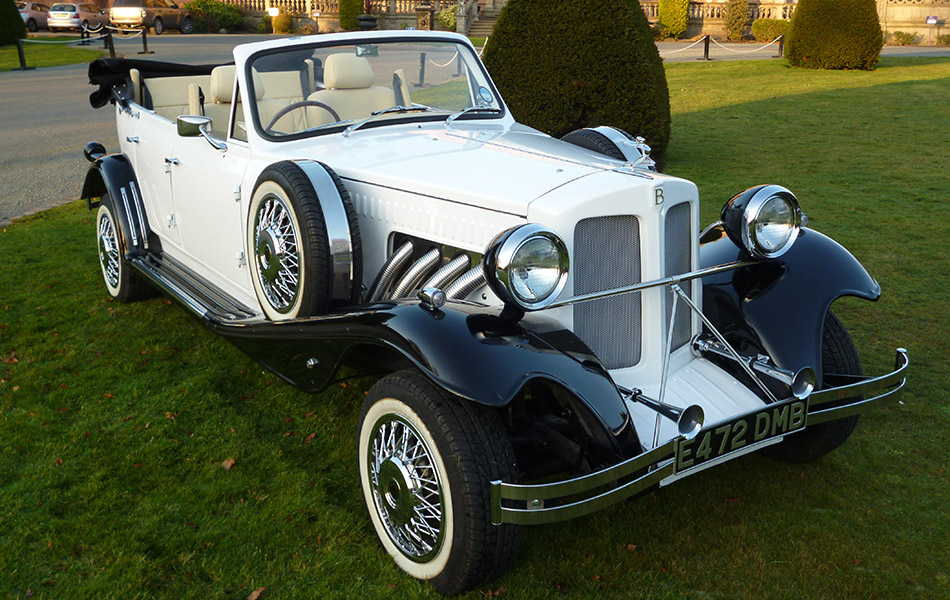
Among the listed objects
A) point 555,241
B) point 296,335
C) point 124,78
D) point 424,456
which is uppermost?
point 124,78

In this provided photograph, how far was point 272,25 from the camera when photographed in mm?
35844

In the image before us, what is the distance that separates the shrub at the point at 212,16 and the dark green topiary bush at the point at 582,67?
30121 millimetres

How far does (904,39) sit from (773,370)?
110 ft

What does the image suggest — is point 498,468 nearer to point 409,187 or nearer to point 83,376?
point 409,187

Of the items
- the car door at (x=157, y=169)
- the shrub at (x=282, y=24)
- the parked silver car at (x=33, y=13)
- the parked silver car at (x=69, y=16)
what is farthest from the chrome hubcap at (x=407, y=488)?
the parked silver car at (x=33, y=13)

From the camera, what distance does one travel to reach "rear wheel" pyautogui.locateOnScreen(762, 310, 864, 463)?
140 inches

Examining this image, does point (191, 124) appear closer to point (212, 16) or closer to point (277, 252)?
point (277, 252)

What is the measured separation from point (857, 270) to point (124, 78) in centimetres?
509

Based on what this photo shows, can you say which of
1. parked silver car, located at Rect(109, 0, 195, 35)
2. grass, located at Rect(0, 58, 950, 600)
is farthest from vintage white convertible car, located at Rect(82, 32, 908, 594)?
parked silver car, located at Rect(109, 0, 195, 35)

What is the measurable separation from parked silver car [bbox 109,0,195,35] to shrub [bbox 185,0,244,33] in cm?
47

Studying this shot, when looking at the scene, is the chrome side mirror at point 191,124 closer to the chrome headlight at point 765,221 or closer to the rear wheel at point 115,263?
the rear wheel at point 115,263

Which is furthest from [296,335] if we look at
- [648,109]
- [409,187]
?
[648,109]

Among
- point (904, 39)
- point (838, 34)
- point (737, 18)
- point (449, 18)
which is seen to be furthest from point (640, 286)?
point (737, 18)

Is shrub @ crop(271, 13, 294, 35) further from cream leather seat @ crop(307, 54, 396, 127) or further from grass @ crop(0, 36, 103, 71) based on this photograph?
cream leather seat @ crop(307, 54, 396, 127)
